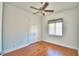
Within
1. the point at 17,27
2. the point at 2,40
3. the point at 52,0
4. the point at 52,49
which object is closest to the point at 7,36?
the point at 2,40

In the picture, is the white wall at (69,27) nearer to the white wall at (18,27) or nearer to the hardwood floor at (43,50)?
the hardwood floor at (43,50)

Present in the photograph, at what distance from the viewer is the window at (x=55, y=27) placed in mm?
1031

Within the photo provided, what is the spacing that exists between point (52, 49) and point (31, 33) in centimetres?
46

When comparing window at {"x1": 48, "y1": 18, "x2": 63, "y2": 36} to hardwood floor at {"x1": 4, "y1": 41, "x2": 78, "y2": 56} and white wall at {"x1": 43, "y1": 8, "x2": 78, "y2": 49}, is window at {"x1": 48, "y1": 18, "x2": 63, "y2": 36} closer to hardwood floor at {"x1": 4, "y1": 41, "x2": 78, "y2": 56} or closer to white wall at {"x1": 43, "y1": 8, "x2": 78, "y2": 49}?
white wall at {"x1": 43, "y1": 8, "x2": 78, "y2": 49}

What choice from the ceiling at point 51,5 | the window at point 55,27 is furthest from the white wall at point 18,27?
the window at point 55,27

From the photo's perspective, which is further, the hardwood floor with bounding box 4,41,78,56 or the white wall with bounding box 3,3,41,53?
the hardwood floor with bounding box 4,41,78,56

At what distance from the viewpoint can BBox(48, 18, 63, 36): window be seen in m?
1.03

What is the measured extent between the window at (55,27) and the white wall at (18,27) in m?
0.19

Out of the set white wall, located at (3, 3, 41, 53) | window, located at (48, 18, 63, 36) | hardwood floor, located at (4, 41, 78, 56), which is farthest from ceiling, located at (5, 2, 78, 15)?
hardwood floor, located at (4, 41, 78, 56)

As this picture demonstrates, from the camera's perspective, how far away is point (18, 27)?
1013mm

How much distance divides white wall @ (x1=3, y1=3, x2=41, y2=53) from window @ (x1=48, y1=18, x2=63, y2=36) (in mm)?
188

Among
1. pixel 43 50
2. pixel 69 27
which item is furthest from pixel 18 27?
pixel 69 27

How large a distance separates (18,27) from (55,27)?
0.60m

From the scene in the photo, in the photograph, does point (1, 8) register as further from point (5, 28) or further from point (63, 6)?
point (63, 6)
